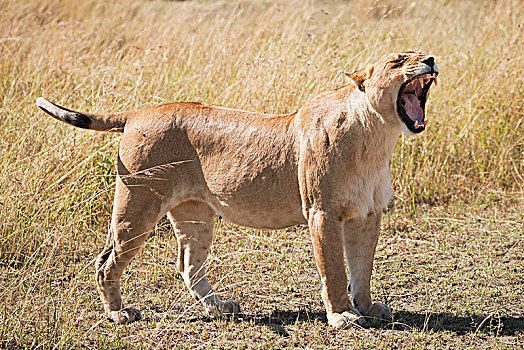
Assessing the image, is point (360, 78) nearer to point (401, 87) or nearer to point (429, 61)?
point (401, 87)

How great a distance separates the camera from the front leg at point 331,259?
3760mm

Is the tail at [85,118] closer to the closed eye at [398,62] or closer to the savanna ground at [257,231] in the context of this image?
the savanna ground at [257,231]

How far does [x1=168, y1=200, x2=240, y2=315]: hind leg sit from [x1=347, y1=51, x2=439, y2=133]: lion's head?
1.36 m

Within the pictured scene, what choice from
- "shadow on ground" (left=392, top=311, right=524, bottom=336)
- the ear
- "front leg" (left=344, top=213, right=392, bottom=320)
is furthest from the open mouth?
"shadow on ground" (left=392, top=311, right=524, bottom=336)

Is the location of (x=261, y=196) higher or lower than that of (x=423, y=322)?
higher

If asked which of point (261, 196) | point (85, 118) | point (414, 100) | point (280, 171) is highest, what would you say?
point (414, 100)

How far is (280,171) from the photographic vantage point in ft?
13.0

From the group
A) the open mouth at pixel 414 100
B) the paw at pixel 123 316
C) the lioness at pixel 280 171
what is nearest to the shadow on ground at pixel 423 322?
the lioness at pixel 280 171

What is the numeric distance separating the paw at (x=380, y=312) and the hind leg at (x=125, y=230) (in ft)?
4.51

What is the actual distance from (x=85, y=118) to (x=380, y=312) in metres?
2.10

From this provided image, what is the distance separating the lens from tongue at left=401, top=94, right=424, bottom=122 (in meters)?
3.62

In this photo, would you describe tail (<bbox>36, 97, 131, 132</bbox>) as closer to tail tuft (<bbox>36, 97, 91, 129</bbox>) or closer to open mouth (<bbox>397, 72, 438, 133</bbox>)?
tail tuft (<bbox>36, 97, 91, 129</bbox>)

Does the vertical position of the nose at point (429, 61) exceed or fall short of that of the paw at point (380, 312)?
it exceeds it

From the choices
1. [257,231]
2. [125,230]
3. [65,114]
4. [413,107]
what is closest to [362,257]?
[413,107]
